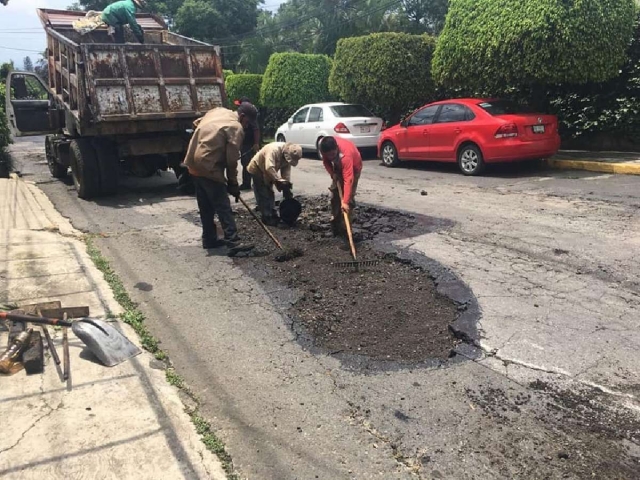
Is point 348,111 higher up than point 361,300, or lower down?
higher up

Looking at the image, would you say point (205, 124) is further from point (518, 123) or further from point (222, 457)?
point (518, 123)

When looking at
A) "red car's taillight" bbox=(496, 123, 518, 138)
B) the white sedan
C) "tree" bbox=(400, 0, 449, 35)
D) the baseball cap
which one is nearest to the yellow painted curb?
"red car's taillight" bbox=(496, 123, 518, 138)

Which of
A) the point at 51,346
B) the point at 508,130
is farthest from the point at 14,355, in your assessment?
the point at 508,130

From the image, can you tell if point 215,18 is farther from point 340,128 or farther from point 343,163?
point 343,163

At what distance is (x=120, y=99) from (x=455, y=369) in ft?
22.9

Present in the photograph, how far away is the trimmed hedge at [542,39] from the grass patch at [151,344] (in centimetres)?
905

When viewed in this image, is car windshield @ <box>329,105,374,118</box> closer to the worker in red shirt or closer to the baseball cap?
the baseball cap

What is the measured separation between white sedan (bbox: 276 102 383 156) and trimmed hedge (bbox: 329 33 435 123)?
1.13 meters

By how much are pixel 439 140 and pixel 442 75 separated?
2.39 metres

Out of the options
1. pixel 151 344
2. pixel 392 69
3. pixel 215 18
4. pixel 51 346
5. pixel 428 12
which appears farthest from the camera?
pixel 215 18

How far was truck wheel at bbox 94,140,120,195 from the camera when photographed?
912 cm

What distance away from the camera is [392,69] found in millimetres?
14930

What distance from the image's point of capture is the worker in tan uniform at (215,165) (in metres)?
5.83

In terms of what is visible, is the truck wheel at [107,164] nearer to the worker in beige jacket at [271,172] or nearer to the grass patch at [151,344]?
the grass patch at [151,344]
